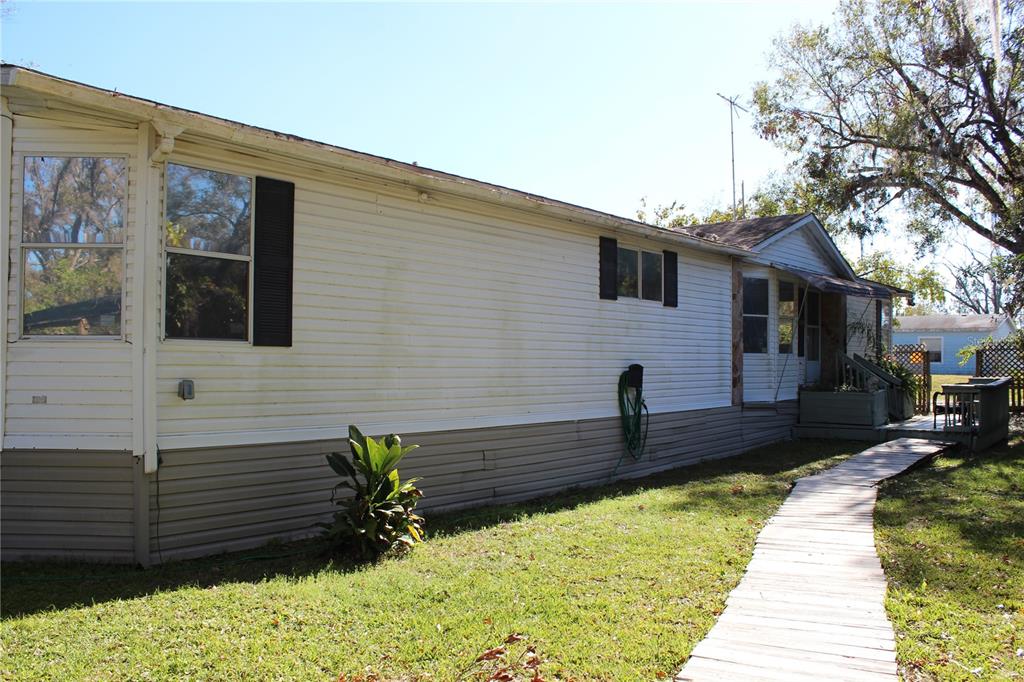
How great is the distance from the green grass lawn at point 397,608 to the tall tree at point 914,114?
13.3 m

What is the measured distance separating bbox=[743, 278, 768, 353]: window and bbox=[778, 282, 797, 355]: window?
0.65 m

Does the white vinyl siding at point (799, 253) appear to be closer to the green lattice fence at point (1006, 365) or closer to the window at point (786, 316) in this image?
the window at point (786, 316)

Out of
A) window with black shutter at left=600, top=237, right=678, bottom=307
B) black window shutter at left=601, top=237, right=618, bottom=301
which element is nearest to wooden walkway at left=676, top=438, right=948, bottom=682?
black window shutter at left=601, top=237, right=618, bottom=301

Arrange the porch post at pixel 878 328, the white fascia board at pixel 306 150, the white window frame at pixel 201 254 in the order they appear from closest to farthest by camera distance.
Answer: the white fascia board at pixel 306 150 < the white window frame at pixel 201 254 < the porch post at pixel 878 328

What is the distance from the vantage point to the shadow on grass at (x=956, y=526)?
5453 mm

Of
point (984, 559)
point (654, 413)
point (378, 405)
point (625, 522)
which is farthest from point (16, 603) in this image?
point (654, 413)

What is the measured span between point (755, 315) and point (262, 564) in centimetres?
1036

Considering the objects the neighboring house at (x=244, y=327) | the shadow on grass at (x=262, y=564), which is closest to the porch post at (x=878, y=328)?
the shadow on grass at (x=262, y=564)

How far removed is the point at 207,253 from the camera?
618 centimetres

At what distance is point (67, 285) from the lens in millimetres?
5816

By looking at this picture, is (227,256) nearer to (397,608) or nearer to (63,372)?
(63,372)

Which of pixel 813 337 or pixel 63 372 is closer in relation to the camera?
pixel 63 372

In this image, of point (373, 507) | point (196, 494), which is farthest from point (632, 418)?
point (196, 494)

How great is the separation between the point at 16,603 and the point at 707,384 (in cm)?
1002
